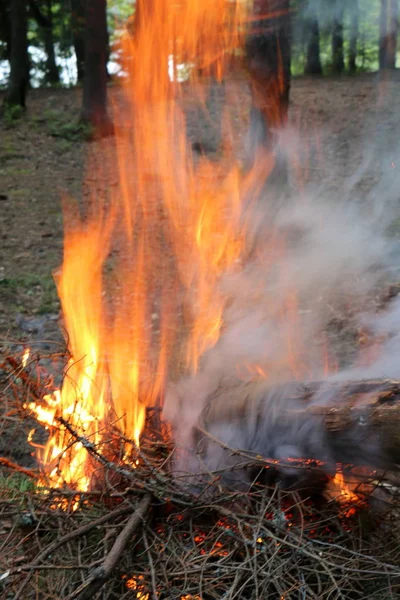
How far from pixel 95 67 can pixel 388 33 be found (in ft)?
28.5

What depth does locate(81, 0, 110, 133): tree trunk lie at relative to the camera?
1150 cm

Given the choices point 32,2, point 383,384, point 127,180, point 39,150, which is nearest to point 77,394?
point 383,384

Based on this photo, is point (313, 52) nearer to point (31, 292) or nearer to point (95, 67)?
point (95, 67)

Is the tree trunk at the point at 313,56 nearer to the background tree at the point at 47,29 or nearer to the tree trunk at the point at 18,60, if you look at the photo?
the background tree at the point at 47,29

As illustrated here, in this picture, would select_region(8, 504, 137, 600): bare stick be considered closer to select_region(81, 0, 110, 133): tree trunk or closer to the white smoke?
the white smoke

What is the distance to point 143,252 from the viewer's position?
8086mm

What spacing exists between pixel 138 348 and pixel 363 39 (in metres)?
16.4

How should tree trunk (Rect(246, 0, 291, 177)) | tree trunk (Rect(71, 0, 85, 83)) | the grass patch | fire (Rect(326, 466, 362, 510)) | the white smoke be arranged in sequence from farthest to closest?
tree trunk (Rect(71, 0, 85, 83)) → tree trunk (Rect(246, 0, 291, 177)) → the grass patch → the white smoke → fire (Rect(326, 466, 362, 510))

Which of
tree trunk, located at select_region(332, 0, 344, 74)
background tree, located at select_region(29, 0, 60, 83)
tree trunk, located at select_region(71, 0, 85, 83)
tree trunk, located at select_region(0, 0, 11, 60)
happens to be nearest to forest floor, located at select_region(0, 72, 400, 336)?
tree trunk, located at select_region(71, 0, 85, 83)

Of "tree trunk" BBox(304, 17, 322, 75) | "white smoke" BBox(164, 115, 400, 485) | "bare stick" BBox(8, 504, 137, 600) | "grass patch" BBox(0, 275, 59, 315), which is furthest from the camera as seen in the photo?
"tree trunk" BBox(304, 17, 322, 75)

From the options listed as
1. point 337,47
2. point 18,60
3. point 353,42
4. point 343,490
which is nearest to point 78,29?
point 18,60

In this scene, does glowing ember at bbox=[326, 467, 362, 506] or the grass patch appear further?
the grass patch

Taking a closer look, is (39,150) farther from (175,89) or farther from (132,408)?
(132,408)

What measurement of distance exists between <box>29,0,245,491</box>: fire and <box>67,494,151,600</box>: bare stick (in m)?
0.50
